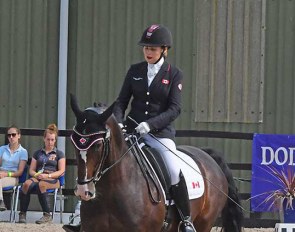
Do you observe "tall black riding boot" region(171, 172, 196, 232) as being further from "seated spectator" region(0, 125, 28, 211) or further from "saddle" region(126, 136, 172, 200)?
"seated spectator" region(0, 125, 28, 211)

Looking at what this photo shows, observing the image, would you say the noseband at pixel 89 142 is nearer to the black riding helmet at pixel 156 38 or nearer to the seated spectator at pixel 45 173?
the black riding helmet at pixel 156 38

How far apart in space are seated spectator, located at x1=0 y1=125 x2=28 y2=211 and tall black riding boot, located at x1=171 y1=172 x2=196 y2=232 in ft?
15.3

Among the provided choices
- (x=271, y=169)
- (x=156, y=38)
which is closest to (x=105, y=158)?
(x=156, y=38)

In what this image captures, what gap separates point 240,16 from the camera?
1238 centimetres

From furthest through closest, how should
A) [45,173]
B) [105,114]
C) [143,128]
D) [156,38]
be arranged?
[45,173] → [156,38] → [143,128] → [105,114]

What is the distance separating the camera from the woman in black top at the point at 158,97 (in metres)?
6.87

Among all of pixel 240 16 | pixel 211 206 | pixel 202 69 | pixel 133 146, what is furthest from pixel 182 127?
pixel 133 146

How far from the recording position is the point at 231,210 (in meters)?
8.26

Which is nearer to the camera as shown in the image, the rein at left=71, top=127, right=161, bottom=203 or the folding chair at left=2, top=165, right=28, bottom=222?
the rein at left=71, top=127, right=161, bottom=203

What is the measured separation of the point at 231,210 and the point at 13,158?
404 centimetres

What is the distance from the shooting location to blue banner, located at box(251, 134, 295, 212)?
423 inches

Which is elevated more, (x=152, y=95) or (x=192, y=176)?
(x=152, y=95)

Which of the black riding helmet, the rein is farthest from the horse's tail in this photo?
the black riding helmet

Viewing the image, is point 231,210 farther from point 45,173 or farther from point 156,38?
point 45,173
